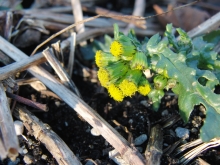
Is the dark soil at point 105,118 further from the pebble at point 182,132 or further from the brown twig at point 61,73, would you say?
the brown twig at point 61,73

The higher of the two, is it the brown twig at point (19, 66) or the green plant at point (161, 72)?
the brown twig at point (19, 66)

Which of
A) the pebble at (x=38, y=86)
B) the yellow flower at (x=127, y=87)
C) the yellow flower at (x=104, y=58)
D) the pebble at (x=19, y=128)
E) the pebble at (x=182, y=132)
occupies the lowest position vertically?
the pebble at (x=182, y=132)

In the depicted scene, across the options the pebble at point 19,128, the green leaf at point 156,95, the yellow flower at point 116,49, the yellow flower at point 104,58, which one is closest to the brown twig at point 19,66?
the pebble at point 19,128

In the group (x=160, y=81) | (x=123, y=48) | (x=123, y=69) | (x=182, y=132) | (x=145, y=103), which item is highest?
(x=123, y=48)

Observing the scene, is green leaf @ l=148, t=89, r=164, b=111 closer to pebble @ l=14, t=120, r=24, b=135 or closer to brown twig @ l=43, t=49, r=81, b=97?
brown twig @ l=43, t=49, r=81, b=97

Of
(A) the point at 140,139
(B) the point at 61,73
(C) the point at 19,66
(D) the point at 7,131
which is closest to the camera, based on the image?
(D) the point at 7,131

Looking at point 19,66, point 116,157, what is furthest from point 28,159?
point 19,66

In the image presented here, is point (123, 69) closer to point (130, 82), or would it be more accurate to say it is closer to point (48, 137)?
point (130, 82)
